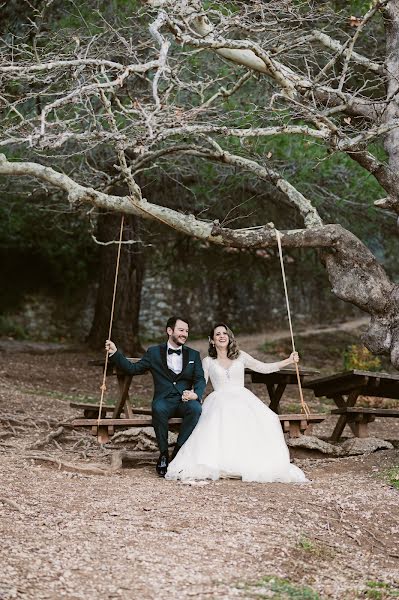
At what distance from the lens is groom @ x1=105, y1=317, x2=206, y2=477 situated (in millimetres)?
7652

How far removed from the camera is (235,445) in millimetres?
7449

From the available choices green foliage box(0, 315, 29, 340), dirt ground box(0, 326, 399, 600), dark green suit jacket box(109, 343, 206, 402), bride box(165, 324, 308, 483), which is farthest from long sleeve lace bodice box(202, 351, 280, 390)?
green foliage box(0, 315, 29, 340)

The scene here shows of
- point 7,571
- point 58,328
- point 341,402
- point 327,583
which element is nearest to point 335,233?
point 341,402

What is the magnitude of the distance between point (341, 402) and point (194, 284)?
10962 mm

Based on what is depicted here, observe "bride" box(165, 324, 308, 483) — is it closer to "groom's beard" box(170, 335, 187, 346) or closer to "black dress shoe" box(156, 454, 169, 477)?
"black dress shoe" box(156, 454, 169, 477)

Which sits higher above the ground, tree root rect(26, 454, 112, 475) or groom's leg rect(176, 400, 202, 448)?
groom's leg rect(176, 400, 202, 448)

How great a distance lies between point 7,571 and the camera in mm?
4480

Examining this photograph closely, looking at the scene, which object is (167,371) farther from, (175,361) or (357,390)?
(357,390)

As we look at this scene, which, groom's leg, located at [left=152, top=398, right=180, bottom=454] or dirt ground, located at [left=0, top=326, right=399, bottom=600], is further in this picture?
groom's leg, located at [left=152, top=398, right=180, bottom=454]

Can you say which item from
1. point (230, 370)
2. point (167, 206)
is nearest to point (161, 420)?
point (230, 370)

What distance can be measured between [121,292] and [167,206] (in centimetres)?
185

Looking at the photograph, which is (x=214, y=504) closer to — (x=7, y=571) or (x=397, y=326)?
(x=7, y=571)

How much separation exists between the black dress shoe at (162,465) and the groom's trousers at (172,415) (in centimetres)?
5

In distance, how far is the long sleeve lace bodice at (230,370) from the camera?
8.02 meters
